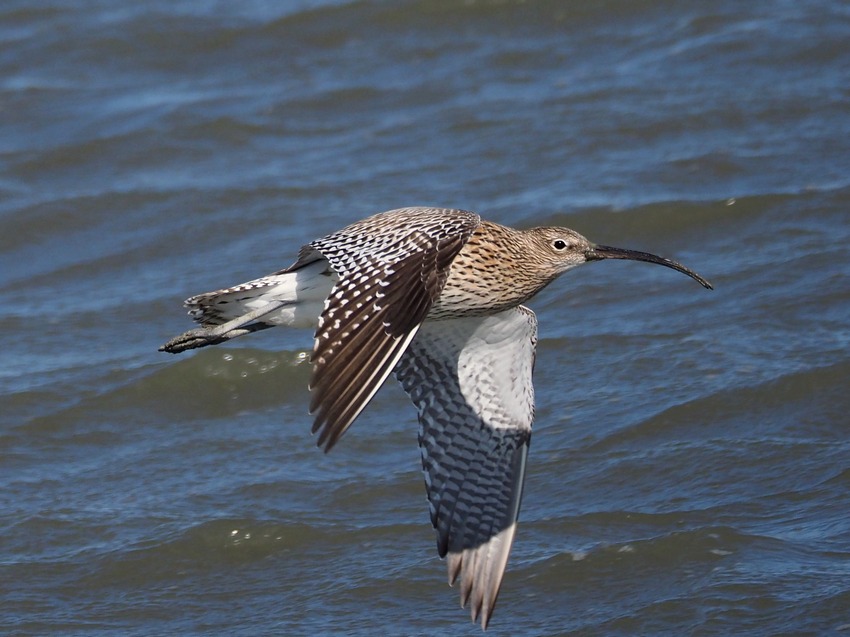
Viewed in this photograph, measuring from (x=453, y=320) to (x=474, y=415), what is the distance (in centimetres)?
41

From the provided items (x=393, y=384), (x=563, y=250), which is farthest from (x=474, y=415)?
(x=393, y=384)

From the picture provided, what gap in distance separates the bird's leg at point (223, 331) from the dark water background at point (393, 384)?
0.96m

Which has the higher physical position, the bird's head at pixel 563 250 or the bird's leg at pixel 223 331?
the bird's head at pixel 563 250

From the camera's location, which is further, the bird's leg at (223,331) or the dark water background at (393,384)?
the dark water background at (393,384)

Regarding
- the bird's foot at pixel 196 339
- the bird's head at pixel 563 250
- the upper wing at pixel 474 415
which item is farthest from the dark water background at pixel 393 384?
the bird's head at pixel 563 250

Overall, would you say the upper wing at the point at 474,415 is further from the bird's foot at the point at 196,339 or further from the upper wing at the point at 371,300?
the bird's foot at the point at 196,339

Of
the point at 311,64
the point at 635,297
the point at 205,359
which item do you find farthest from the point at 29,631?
the point at 311,64

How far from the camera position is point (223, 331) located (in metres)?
5.60

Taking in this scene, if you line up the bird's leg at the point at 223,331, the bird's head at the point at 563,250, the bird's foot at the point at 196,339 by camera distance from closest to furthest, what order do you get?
the bird's leg at the point at 223,331
the bird's foot at the point at 196,339
the bird's head at the point at 563,250

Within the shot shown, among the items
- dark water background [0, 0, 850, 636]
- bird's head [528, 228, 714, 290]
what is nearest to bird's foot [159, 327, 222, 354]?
dark water background [0, 0, 850, 636]

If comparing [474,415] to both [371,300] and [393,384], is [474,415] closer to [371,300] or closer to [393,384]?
[371,300]

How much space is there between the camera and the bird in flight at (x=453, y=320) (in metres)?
4.91

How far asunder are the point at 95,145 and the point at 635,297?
4.13 meters

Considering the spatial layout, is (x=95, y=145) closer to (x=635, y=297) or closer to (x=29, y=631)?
(x=635, y=297)
